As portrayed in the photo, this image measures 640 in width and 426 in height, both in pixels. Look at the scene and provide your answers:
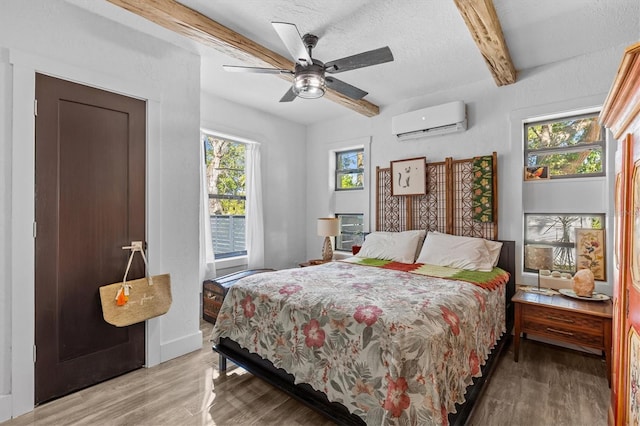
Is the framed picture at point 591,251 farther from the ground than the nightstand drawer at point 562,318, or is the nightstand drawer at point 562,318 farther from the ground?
the framed picture at point 591,251

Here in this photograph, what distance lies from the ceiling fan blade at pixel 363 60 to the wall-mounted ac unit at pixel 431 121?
1.65 metres

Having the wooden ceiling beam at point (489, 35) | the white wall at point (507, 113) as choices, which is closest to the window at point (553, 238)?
Result: the white wall at point (507, 113)

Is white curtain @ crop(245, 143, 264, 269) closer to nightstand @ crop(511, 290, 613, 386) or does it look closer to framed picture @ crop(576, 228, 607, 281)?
nightstand @ crop(511, 290, 613, 386)

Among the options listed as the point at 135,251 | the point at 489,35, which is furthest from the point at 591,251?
the point at 135,251

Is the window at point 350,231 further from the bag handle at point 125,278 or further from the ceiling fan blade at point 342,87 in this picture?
the bag handle at point 125,278

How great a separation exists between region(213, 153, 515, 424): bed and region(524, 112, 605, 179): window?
121cm

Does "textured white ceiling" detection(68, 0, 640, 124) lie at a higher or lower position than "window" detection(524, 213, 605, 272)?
higher

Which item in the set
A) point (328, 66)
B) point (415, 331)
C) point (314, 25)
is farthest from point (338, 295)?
point (314, 25)

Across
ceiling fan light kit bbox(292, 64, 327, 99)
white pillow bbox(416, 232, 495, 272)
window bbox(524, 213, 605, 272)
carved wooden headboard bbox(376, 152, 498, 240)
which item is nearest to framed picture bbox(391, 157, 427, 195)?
carved wooden headboard bbox(376, 152, 498, 240)

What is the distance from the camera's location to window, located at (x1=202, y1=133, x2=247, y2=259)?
13.5 ft

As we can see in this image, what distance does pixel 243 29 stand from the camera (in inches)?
98.0

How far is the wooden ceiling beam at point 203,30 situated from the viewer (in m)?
2.07

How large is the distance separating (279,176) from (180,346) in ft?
9.15

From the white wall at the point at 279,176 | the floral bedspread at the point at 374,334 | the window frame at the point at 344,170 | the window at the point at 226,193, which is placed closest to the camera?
the floral bedspread at the point at 374,334
